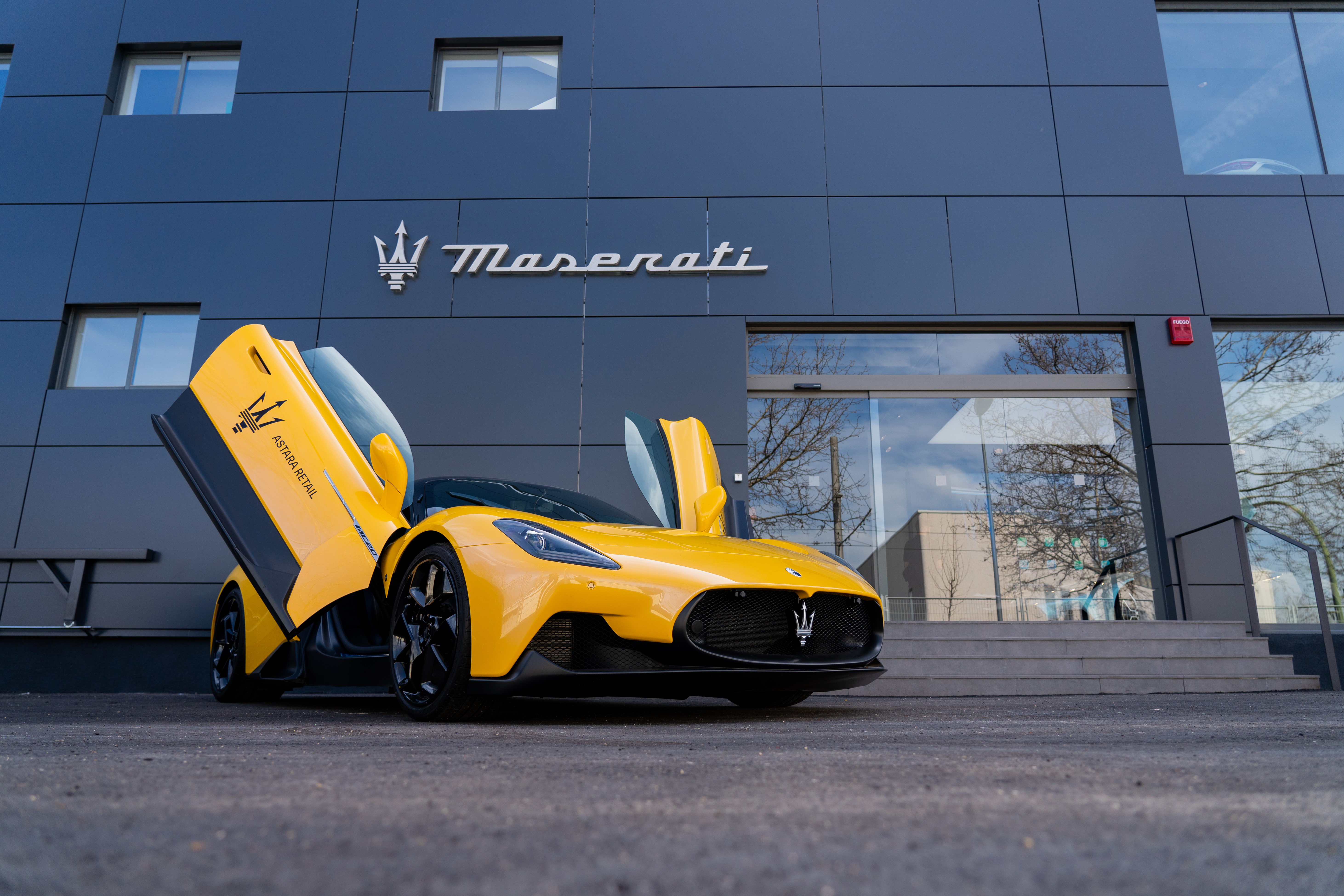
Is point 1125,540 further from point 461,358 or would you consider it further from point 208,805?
point 208,805

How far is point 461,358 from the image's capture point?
7.98 m

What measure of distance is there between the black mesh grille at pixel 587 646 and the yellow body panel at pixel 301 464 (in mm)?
1185

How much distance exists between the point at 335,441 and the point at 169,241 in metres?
6.37

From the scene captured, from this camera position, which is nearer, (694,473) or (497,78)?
(694,473)

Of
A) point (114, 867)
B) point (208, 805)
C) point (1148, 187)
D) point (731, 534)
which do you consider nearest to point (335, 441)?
point (731, 534)

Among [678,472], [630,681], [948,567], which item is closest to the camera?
[630,681]

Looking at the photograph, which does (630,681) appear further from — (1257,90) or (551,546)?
(1257,90)

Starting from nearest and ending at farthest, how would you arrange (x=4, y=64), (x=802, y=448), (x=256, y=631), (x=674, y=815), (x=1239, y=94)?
(x=674, y=815) → (x=256, y=631) → (x=802, y=448) → (x=1239, y=94) → (x=4, y=64)

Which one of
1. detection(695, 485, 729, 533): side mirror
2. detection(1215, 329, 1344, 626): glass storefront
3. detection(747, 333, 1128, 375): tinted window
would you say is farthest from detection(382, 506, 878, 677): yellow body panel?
detection(1215, 329, 1344, 626): glass storefront

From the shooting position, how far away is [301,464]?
3.92 metres

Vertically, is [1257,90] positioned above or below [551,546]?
above

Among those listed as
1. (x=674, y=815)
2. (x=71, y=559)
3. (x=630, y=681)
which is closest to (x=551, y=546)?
(x=630, y=681)

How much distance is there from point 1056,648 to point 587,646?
464 centimetres

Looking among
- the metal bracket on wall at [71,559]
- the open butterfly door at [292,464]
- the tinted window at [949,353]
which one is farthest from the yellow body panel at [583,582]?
the metal bracket on wall at [71,559]
